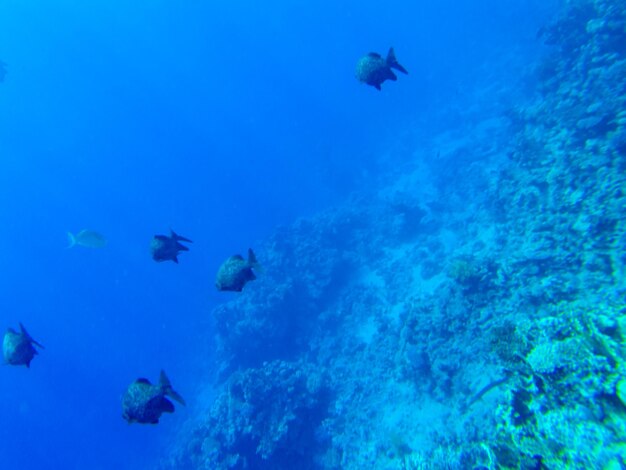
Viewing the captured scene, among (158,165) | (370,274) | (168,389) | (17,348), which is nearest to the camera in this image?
(168,389)

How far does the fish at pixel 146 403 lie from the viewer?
4.24m

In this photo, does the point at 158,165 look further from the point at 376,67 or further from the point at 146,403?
the point at 146,403

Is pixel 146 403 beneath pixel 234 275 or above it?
beneath

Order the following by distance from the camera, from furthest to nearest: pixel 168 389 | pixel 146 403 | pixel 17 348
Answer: pixel 17 348 < pixel 168 389 < pixel 146 403

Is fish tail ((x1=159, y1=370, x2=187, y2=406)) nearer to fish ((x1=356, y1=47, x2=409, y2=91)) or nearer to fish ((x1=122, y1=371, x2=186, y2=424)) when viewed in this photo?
fish ((x1=122, y1=371, x2=186, y2=424))

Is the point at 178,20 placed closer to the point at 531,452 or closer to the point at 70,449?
the point at 70,449

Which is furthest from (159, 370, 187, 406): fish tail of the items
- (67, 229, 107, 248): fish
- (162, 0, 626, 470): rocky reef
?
(67, 229, 107, 248): fish

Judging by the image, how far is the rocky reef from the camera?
13.9 feet

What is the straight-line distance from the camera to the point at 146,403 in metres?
4.23

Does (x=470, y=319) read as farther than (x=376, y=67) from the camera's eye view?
Yes

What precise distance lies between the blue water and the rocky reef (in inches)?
393

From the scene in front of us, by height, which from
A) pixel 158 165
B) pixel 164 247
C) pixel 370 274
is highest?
pixel 158 165

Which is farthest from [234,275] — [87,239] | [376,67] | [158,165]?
[158,165]

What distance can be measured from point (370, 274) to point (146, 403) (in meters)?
14.4
